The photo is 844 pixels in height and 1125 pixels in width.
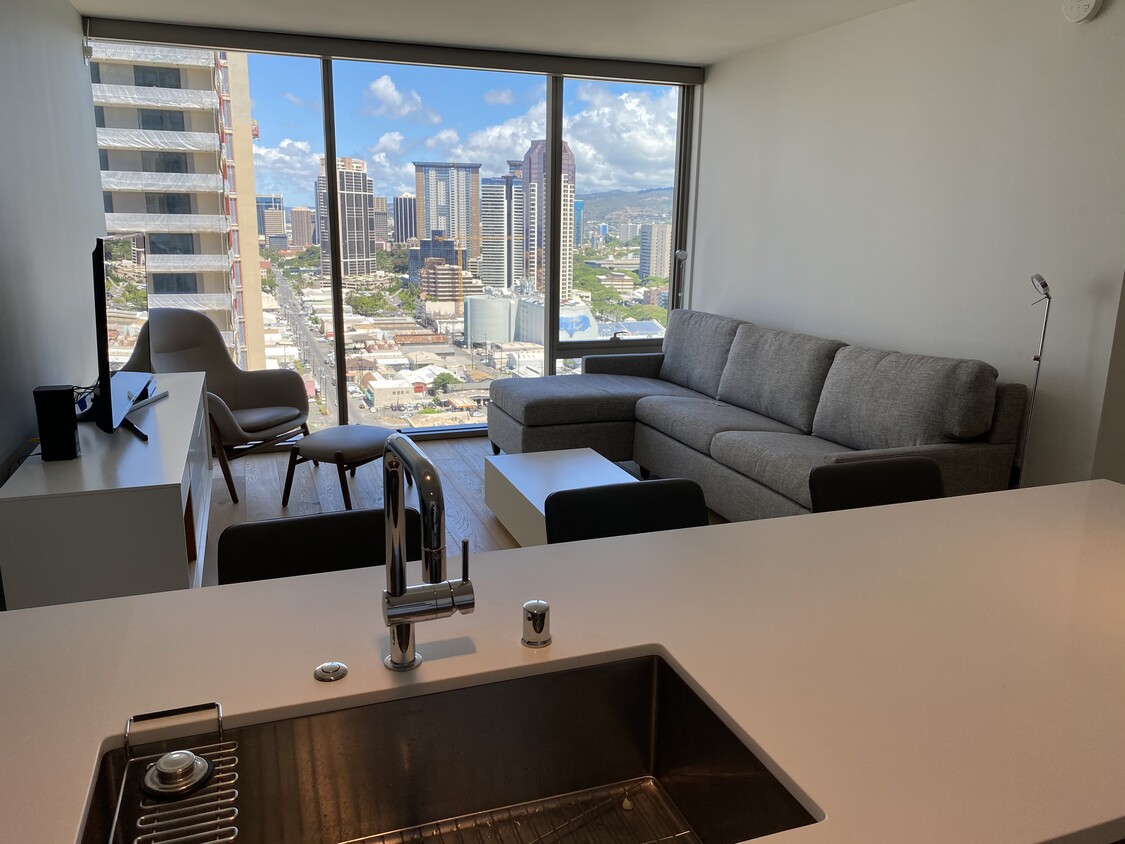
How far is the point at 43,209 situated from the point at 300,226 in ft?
6.28

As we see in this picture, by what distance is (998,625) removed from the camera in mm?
1383

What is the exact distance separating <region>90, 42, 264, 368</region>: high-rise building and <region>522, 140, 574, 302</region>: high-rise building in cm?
178

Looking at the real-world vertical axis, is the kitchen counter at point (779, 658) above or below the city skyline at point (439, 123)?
below


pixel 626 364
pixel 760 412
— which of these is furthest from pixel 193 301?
pixel 760 412

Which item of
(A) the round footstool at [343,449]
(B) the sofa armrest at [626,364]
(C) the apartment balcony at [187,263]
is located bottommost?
(A) the round footstool at [343,449]

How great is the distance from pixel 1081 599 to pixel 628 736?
0.85 metres

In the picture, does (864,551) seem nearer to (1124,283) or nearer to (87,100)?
(1124,283)

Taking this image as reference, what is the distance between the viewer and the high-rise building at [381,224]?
17.9ft

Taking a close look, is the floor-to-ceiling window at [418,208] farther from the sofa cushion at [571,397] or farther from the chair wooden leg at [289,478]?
the chair wooden leg at [289,478]

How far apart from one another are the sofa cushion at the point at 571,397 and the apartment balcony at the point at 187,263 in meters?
1.82

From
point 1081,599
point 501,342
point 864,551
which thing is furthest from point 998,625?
point 501,342

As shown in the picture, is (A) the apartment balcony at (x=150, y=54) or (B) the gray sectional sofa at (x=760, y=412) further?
(A) the apartment balcony at (x=150, y=54)

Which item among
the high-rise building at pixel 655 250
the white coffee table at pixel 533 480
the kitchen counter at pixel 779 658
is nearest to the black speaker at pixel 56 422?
the kitchen counter at pixel 779 658

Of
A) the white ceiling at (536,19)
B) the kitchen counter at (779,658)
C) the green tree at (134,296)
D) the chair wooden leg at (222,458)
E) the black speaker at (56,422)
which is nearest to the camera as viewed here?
the kitchen counter at (779,658)
